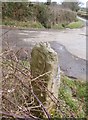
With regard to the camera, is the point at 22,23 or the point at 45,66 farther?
the point at 22,23

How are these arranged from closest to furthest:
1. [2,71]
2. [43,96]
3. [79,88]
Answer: [2,71] → [43,96] → [79,88]

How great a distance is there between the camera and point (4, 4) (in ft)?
65.4

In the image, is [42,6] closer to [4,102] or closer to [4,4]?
[4,4]

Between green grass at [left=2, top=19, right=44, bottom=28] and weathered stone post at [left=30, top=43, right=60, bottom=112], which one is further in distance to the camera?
green grass at [left=2, top=19, right=44, bottom=28]

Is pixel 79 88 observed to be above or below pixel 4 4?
below

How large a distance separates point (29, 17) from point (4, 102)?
18882 millimetres

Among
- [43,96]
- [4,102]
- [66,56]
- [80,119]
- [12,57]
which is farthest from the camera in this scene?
[66,56]

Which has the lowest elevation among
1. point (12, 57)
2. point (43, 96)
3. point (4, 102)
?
point (43, 96)

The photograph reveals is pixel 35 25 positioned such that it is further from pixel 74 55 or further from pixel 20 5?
pixel 74 55

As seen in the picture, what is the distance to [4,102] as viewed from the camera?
263 cm

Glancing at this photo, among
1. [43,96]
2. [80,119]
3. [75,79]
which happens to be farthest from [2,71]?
[75,79]

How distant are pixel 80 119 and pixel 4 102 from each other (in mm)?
2762

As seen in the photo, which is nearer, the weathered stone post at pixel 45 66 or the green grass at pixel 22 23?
the weathered stone post at pixel 45 66

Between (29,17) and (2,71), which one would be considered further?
(29,17)
